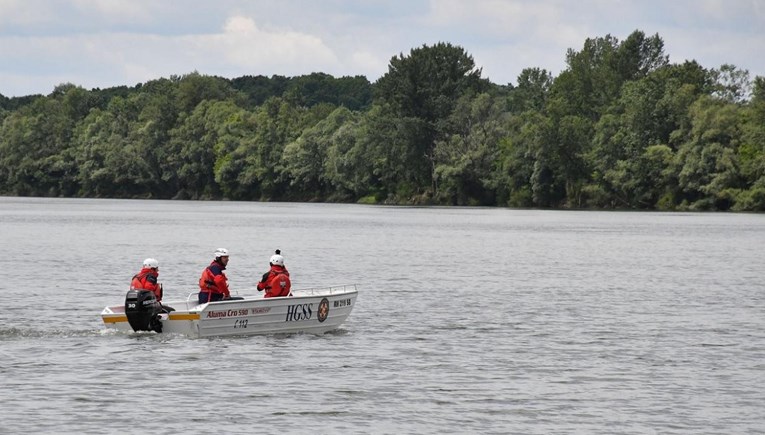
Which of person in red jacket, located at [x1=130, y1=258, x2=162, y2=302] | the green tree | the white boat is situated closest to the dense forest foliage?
the green tree

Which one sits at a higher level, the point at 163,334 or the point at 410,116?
the point at 410,116

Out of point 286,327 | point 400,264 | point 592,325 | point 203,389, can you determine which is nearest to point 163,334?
point 286,327

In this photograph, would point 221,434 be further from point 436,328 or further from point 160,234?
point 160,234

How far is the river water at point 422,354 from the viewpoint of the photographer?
24781 mm

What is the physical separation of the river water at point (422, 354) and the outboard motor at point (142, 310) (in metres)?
0.62

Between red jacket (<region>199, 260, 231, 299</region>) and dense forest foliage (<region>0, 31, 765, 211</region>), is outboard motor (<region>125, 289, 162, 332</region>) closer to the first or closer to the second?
red jacket (<region>199, 260, 231, 299</region>)

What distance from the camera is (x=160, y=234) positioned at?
95562 mm

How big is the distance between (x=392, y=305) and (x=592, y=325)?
8.07 meters

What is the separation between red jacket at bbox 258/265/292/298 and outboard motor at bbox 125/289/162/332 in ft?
9.54

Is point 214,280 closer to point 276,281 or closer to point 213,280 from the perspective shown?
point 213,280

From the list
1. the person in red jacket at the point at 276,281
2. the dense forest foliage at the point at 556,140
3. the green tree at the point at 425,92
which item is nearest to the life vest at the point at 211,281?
the person in red jacket at the point at 276,281

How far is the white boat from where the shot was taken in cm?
3266

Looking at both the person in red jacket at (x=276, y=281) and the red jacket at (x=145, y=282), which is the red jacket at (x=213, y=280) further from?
the red jacket at (x=145, y=282)

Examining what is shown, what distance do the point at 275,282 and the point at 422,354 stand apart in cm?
441
